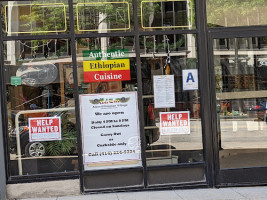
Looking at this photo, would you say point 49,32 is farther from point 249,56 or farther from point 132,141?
point 249,56

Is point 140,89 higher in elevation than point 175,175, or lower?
higher

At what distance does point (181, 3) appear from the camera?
280 inches

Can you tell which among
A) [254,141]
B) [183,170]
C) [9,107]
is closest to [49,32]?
[9,107]

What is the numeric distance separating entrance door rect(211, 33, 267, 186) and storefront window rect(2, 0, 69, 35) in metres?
2.69

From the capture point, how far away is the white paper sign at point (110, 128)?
22.7 ft

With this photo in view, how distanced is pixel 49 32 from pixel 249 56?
3613mm

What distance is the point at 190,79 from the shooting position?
714 centimetres

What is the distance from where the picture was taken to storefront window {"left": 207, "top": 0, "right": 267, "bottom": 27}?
23.5 feet

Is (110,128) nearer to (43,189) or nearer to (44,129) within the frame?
(44,129)

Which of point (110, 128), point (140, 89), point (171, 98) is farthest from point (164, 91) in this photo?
point (110, 128)

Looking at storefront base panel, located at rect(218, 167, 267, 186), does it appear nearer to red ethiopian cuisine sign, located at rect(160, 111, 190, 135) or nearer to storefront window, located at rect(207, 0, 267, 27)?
red ethiopian cuisine sign, located at rect(160, 111, 190, 135)

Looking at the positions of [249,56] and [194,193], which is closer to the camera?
[194,193]

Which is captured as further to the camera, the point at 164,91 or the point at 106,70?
the point at 164,91

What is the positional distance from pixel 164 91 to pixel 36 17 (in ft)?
8.35
